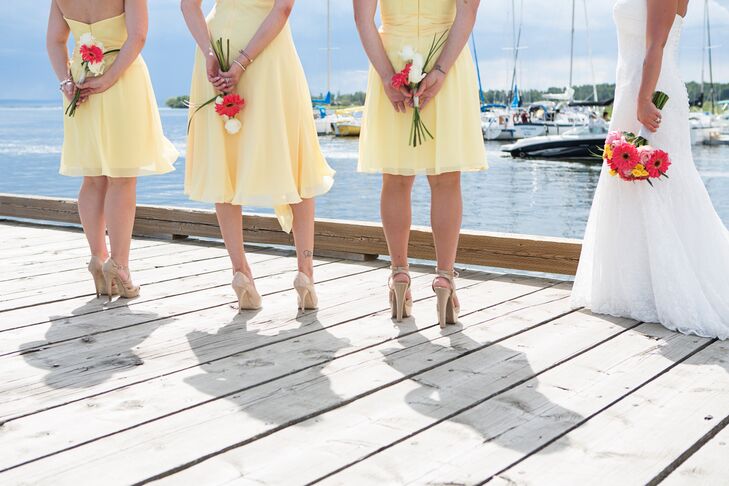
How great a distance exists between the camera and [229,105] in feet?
11.3

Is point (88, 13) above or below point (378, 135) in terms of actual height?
above

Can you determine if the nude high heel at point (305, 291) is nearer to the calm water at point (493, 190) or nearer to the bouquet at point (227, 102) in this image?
the bouquet at point (227, 102)

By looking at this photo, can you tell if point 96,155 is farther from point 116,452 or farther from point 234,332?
point 116,452

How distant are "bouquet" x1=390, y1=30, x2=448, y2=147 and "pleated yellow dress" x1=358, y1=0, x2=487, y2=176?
2 centimetres

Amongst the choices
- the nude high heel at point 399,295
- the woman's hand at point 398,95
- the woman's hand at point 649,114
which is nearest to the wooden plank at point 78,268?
the nude high heel at point 399,295

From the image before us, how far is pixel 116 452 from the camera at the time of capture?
83.5 inches

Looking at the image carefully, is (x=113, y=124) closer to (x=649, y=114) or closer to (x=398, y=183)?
(x=398, y=183)

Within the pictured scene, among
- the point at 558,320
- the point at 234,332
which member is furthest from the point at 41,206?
the point at 558,320

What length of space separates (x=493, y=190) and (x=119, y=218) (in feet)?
101

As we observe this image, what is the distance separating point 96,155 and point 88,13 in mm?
613

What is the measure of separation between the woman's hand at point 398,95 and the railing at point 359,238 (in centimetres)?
128

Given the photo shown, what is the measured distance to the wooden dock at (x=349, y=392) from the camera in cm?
204

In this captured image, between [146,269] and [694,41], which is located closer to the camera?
[146,269]

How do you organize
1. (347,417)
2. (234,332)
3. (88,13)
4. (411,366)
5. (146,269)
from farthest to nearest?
(146,269)
(88,13)
(234,332)
(411,366)
(347,417)
